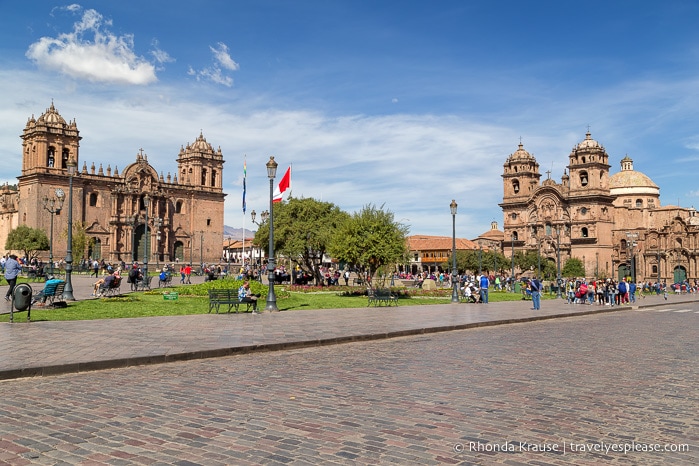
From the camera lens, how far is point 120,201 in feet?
250

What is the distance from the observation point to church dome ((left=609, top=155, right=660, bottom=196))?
333 ft

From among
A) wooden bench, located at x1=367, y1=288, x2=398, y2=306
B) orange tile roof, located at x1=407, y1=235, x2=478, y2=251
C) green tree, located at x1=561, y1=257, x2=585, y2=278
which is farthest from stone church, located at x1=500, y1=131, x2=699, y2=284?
wooden bench, located at x1=367, y1=288, x2=398, y2=306

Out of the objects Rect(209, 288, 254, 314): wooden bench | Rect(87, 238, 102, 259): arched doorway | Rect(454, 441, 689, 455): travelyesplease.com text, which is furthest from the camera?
Rect(87, 238, 102, 259): arched doorway

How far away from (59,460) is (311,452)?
6.56 ft

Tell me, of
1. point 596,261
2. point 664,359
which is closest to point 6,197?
point 596,261

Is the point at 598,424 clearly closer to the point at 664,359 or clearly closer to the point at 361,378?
the point at 361,378

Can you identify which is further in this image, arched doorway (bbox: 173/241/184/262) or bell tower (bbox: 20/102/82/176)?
arched doorway (bbox: 173/241/184/262)

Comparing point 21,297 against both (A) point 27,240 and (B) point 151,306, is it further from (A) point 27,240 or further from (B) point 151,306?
(A) point 27,240

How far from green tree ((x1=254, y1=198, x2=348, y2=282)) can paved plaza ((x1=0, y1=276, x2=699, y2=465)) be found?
2897 cm

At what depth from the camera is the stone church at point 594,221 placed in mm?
87688

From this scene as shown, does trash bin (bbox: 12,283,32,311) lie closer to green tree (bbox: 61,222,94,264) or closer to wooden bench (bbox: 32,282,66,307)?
wooden bench (bbox: 32,282,66,307)

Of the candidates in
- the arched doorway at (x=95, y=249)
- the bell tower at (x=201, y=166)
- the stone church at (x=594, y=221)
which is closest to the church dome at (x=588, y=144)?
the stone church at (x=594, y=221)

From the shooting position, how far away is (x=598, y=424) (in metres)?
6.29

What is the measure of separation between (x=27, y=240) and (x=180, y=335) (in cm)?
5760
